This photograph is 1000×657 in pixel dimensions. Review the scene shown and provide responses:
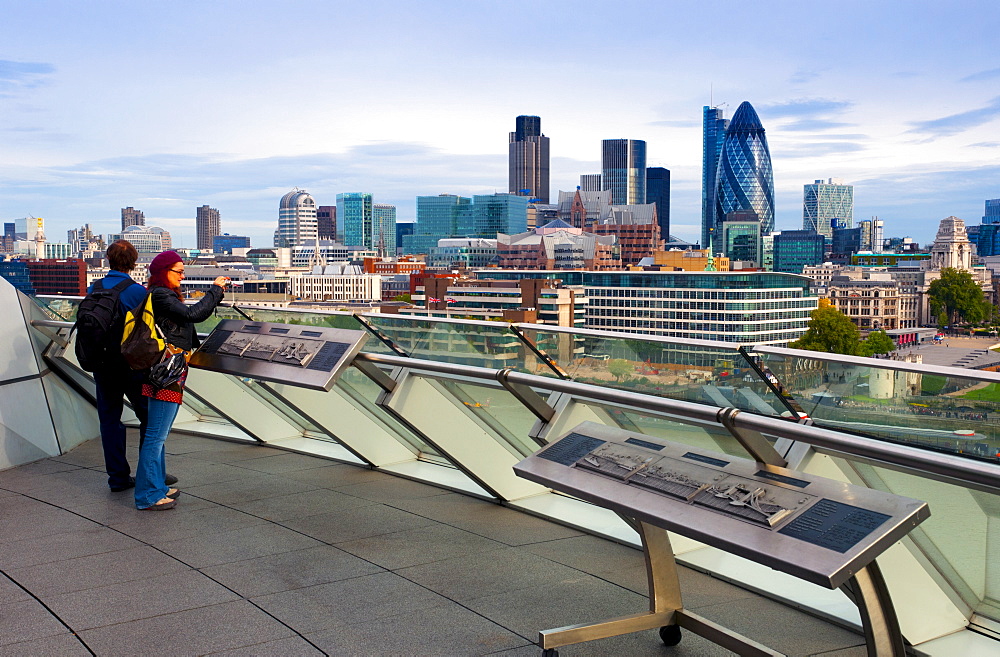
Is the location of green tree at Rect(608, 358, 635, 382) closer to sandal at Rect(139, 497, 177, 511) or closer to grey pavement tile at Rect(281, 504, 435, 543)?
grey pavement tile at Rect(281, 504, 435, 543)

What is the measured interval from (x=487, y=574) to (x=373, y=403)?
174 centimetres

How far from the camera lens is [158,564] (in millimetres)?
3957

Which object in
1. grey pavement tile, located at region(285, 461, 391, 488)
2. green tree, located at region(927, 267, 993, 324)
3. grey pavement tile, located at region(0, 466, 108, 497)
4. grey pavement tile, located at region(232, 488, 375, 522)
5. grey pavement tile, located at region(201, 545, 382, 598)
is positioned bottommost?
green tree, located at region(927, 267, 993, 324)

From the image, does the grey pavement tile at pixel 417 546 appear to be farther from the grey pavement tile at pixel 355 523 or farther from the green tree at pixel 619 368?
the green tree at pixel 619 368

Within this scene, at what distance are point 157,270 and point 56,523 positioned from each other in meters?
1.35

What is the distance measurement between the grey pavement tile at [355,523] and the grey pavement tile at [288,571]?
26 centimetres

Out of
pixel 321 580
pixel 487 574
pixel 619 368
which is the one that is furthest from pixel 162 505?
pixel 619 368

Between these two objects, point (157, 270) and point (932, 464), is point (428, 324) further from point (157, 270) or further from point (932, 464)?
point (932, 464)

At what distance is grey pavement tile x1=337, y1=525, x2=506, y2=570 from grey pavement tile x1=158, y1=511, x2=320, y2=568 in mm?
258

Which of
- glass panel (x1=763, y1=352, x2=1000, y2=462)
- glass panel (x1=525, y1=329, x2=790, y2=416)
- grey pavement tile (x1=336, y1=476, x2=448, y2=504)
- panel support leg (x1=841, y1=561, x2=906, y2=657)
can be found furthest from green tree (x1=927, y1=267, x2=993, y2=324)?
panel support leg (x1=841, y1=561, x2=906, y2=657)

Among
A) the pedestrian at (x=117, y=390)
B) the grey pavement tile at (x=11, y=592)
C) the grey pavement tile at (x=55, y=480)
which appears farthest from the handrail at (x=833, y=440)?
the grey pavement tile at (x=55, y=480)

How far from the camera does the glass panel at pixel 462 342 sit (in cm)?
409

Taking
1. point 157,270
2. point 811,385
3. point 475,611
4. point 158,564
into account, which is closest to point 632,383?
point 811,385

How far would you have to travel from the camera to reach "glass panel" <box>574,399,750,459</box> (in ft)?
10.4
